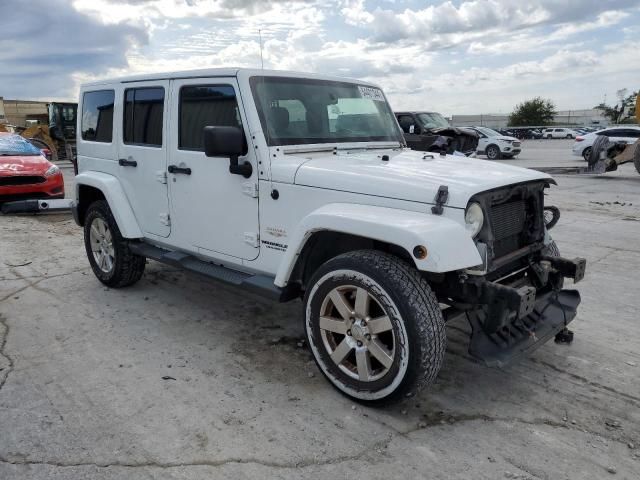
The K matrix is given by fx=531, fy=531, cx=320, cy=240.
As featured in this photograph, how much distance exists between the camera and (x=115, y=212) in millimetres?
4871

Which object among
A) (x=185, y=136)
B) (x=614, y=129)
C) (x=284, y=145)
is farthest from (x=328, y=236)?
(x=614, y=129)

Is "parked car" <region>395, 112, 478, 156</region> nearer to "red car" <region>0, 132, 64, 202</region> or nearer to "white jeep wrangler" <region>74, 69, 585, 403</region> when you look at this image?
"red car" <region>0, 132, 64, 202</region>

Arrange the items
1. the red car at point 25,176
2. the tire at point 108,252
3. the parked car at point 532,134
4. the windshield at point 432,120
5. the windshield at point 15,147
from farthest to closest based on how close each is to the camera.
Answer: the parked car at point 532,134, the windshield at point 432,120, the windshield at point 15,147, the red car at point 25,176, the tire at point 108,252

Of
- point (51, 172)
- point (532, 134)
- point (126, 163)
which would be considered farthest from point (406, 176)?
point (532, 134)

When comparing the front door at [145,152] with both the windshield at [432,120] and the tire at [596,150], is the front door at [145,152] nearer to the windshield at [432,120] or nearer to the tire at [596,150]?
the windshield at [432,120]

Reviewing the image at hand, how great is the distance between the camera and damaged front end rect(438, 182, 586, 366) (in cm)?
293

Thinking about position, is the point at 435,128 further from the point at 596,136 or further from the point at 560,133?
the point at 560,133

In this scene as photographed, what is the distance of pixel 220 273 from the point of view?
13.2 feet

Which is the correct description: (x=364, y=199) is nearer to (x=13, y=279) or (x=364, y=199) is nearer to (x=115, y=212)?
(x=115, y=212)

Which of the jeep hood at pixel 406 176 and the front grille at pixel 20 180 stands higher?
the jeep hood at pixel 406 176

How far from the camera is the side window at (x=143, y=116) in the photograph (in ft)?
14.6

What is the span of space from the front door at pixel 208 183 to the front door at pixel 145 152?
15cm

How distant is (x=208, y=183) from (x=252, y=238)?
23.4 inches

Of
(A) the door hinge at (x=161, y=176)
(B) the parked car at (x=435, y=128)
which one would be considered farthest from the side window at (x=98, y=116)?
(B) the parked car at (x=435, y=128)
